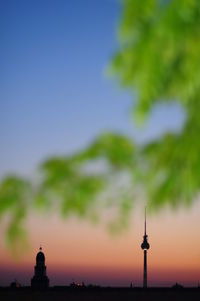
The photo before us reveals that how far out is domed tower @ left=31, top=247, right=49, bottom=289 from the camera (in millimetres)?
72625

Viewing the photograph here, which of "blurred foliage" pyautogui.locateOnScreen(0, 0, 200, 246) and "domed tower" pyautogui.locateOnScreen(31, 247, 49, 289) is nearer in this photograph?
"blurred foliage" pyautogui.locateOnScreen(0, 0, 200, 246)

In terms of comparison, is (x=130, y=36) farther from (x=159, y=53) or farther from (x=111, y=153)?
(x=111, y=153)

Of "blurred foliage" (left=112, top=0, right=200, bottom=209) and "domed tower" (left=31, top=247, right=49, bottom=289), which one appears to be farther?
"domed tower" (left=31, top=247, right=49, bottom=289)

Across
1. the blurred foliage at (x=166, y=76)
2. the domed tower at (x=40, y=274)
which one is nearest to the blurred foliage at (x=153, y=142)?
the blurred foliage at (x=166, y=76)

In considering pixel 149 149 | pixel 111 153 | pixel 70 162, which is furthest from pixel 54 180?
pixel 149 149

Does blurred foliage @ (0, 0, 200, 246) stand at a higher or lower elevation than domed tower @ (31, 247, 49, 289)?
lower

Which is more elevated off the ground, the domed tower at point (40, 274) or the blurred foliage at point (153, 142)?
the domed tower at point (40, 274)

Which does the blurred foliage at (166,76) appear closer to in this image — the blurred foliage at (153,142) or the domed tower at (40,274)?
the blurred foliage at (153,142)

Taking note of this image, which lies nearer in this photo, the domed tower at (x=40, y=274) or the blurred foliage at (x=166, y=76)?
the blurred foliage at (x=166, y=76)

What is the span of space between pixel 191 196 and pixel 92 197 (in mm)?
560

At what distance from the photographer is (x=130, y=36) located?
2.82 metres

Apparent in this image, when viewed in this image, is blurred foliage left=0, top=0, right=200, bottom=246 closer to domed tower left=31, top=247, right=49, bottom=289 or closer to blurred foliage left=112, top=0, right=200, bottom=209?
blurred foliage left=112, top=0, right=200, bottom=209

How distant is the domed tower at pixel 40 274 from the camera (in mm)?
72625

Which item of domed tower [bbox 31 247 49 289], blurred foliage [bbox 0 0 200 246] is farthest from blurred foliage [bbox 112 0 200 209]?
domed tower [bbox 31 247 49 289]
